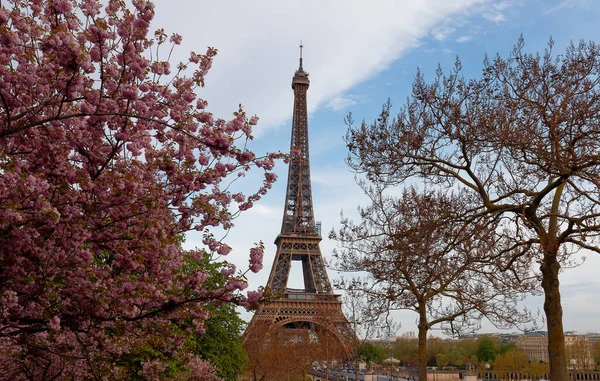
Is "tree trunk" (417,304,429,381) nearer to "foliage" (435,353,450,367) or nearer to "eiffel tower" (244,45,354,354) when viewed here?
"eiffel tower" (244,45,354,354)

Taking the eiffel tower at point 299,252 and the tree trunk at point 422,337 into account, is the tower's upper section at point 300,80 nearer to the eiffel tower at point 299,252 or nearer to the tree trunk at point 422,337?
the eiffel tower at point 299,252

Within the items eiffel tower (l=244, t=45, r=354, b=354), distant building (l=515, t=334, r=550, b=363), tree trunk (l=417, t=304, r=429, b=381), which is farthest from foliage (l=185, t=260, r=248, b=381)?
distant building (l=515, t=334, r=550, b=363)

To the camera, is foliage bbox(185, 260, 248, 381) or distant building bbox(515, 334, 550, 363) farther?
distant building bbox(515, 334, 550, 363)

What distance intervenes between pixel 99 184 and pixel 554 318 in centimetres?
860

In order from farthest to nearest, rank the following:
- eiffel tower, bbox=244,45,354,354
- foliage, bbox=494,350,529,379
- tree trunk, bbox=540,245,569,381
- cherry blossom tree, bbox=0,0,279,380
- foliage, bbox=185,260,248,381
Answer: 1. foliage, bbox=494,350,529,379
2. eiffel tower, bbox=244,45,354,354
3. foliage, bbox=185,260,248,381
4. tree trunk, bbox=540,245,569,381
5. cherry blossom tree, bbox=0,0,279,380

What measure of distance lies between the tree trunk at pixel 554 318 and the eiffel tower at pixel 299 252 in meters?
Answer: 40.1

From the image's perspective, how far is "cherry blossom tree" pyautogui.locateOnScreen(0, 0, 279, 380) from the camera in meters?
5.82

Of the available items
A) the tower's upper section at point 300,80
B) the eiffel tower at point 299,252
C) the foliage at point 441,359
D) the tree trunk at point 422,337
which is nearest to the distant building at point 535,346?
the foliage at point 441,359

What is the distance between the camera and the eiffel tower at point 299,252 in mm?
54562

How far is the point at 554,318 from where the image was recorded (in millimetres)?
10828

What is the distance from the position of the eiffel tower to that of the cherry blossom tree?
145ft

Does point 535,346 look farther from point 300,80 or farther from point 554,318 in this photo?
point 554,318

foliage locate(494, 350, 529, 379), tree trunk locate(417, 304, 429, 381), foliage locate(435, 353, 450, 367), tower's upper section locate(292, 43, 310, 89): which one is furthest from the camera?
foliage locate(435, 353, 450, 367)

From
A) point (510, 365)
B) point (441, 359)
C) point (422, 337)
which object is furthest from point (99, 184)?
point (441, 359)
